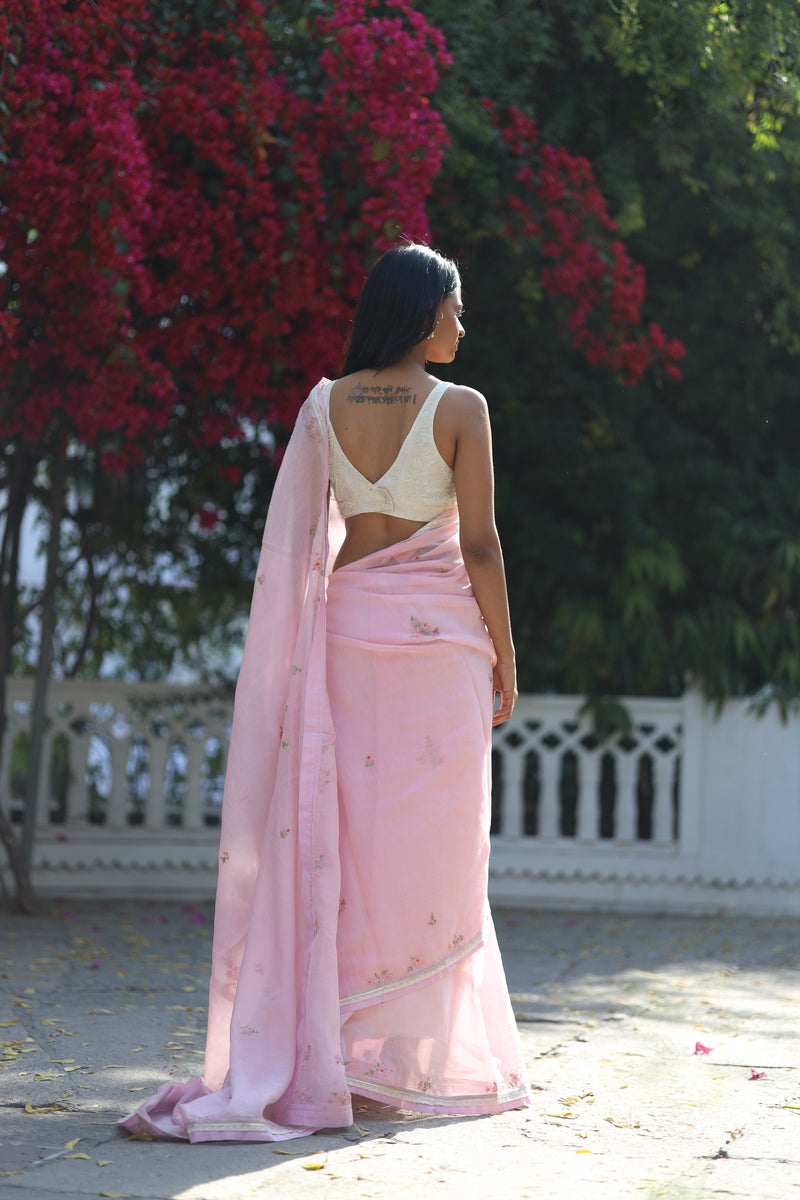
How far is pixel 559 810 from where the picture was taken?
6.38 meters

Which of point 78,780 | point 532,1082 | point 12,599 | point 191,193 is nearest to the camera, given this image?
point 532,1082

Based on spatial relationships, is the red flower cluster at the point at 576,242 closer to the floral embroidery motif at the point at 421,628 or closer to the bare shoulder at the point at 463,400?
the bare shoulder at the point at 463,400

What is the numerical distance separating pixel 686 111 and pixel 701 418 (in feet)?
4.99

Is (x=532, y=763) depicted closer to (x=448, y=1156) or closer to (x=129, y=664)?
(x=129, y=664)

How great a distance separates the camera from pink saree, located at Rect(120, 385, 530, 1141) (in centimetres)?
283

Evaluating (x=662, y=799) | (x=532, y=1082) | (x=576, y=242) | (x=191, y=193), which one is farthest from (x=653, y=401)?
(x=532, y=1082)

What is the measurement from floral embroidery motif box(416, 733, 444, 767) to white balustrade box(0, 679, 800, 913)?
132 inches

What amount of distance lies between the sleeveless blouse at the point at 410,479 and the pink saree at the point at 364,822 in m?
0.04

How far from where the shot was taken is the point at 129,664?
7.12m

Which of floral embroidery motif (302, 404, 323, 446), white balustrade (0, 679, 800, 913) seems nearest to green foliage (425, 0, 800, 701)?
white balustrade (0, 679, 800, 913)

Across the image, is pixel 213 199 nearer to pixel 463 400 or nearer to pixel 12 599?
pixel 12 599

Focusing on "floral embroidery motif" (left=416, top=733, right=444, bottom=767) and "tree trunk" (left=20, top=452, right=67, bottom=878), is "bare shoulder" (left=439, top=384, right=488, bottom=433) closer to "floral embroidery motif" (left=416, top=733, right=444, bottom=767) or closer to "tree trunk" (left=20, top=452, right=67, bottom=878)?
"floral embroidery motif" (left=416, top=733, right=444, bottom=767)

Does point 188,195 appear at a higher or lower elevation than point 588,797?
higher

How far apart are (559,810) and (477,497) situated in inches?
146
